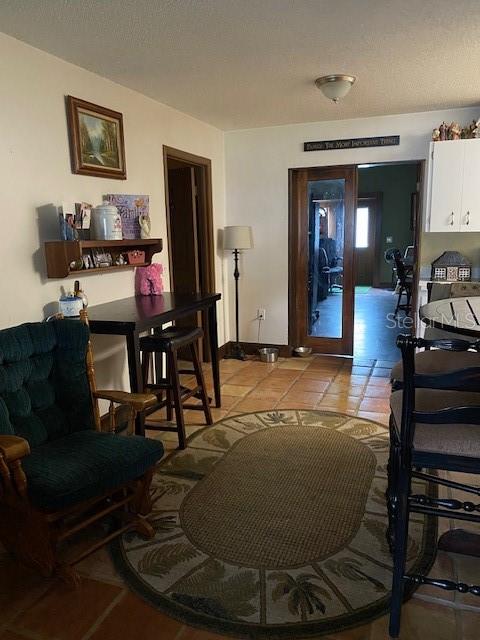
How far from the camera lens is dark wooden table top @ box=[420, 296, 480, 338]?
5.41ft

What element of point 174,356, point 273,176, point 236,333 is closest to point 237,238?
point 273,176

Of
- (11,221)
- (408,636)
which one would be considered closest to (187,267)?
(11,221)

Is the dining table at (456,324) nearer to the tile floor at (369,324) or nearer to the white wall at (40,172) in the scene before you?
the white wall at (40,172)

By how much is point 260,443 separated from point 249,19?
236cm

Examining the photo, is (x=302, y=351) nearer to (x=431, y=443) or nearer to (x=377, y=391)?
(x=377, y=391)

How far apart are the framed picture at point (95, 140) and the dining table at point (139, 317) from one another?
87 cm

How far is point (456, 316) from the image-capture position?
191cm

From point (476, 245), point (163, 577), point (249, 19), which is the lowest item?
point (163, 577)

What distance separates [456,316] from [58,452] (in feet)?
5.72

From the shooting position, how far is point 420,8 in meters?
2.21

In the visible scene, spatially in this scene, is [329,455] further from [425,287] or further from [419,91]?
[419,91]

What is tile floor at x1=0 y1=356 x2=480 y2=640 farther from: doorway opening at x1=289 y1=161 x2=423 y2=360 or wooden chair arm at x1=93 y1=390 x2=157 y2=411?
doorway opening at x1=289 y1=161 x2=423 y2=360

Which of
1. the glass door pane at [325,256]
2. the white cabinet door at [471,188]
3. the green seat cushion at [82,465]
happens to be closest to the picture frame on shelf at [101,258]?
the green seat cushion at [82,465]

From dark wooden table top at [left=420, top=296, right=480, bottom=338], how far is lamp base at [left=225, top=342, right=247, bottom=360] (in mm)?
2943
